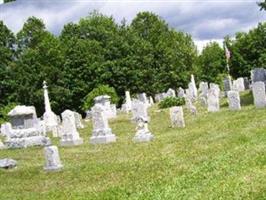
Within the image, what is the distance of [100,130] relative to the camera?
2325cm

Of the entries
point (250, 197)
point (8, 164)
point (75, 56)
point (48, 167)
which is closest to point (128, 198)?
point (250, 197)

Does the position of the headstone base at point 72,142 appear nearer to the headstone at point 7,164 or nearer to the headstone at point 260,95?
the headstone at point 7,164

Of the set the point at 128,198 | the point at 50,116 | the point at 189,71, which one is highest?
the point at 189,71

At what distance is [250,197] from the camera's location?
8906 millimetres

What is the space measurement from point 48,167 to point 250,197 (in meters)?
8.49

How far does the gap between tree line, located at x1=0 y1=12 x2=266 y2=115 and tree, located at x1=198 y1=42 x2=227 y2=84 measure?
28.8ft

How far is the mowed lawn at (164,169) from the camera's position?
1045 centimetres

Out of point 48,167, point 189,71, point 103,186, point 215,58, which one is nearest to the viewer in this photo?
point 103,186

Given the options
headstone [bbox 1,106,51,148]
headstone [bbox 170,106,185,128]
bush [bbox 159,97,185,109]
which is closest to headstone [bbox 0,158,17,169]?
headstone [bbox 1,106,51,148]

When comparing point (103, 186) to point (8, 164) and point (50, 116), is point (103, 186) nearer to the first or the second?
point (8, 164)

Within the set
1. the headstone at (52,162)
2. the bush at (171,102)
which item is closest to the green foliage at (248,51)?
the bush at (171,102)

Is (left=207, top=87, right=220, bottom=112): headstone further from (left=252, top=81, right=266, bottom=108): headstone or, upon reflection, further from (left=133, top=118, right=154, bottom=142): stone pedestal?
(left=133, top=118, right=154, bottom=142): stone pedestal

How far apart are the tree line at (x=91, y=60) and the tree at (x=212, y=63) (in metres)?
8.79

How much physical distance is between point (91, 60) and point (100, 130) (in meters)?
33.4
